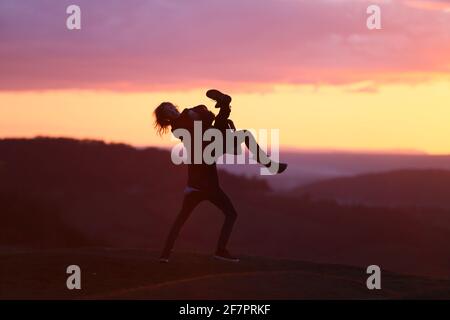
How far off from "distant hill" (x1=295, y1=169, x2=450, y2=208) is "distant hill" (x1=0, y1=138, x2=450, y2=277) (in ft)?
24.7

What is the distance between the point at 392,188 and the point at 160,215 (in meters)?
24.7

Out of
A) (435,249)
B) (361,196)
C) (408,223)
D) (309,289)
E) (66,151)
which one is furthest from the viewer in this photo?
(361,196)

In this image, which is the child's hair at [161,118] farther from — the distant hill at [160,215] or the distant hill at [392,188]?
the distant hill at [392,188]

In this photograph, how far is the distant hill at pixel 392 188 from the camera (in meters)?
51.4

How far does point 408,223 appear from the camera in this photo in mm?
36312

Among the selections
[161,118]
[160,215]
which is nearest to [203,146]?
[161,118]

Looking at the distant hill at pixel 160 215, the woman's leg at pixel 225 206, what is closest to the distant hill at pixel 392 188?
the distant hill at pixel 160 215

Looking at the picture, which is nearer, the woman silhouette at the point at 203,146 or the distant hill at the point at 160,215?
the woman silhouette at the point at 203,146

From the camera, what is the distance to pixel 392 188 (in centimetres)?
5697

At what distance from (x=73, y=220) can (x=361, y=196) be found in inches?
1004

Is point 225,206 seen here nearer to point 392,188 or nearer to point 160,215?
point 160,215

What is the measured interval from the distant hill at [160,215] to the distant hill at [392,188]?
24.7 feet
